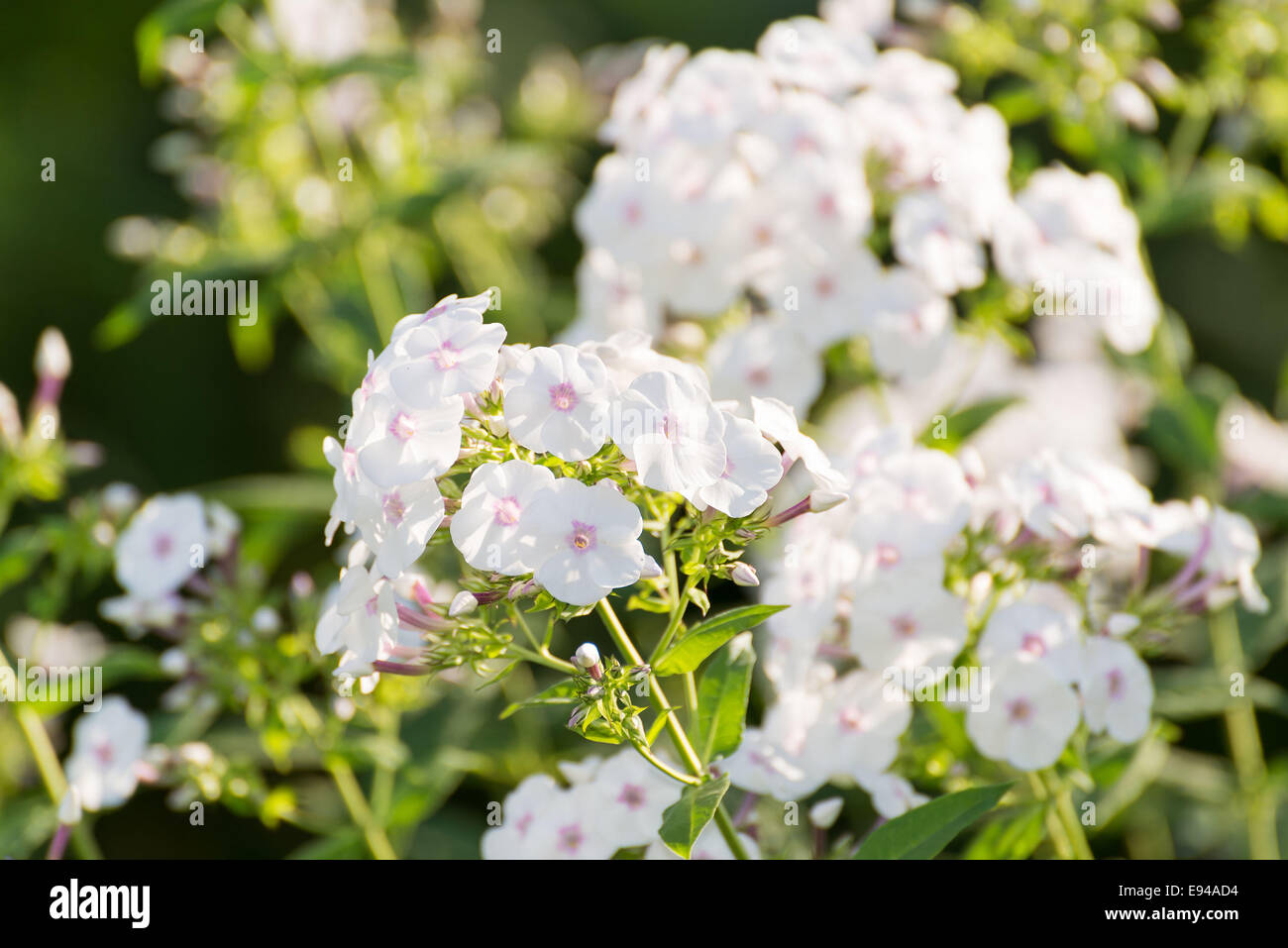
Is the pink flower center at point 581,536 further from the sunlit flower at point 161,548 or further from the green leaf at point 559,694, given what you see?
the sunlit flower at point 161,548

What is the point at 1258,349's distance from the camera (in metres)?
2.72

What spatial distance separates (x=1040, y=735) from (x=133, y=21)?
11.0ft

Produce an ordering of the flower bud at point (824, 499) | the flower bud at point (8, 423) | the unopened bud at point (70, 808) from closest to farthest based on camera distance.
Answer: the flower bud at point (824, 499) → the unopened bud at point (70, 808) → the flower bud at point (8, 423)

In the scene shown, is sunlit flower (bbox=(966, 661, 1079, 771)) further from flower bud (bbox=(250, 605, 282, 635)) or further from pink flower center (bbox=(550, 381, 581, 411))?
flower bud (bbox=(250, 605, 282, 635))

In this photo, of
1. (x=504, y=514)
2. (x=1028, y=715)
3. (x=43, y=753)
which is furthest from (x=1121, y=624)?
(x=43, y=753)

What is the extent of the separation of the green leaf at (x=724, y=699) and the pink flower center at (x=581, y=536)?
249 mm

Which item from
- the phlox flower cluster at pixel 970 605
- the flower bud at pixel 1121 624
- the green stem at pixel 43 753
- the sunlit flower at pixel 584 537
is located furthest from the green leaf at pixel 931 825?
the green stem at pixel 43 753

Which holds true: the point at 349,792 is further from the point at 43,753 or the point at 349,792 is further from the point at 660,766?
the point at 660,766

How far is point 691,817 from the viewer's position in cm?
89

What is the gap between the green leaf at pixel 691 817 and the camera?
2.89 ft

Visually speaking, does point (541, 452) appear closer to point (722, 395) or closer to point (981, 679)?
point (981, 679)

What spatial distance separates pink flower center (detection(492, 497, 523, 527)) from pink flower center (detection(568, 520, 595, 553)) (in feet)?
0.13

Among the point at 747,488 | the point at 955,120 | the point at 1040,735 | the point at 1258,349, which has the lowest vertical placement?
the point at 1258,349
